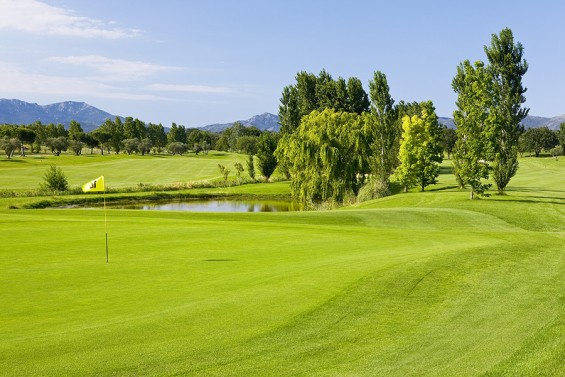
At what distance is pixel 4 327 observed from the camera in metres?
10.5

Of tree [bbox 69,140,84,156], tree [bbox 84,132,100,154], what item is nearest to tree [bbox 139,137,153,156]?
tree [bbox 84,132,100,154]

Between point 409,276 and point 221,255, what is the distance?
23.3 ft

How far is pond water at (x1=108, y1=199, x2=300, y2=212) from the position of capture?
64.1 metres

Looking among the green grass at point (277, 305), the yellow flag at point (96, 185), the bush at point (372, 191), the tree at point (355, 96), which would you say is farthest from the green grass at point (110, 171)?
the green grass at point (277, 305)

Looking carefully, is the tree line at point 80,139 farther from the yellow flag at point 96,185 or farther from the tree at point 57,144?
the yellow flag at point 96,185

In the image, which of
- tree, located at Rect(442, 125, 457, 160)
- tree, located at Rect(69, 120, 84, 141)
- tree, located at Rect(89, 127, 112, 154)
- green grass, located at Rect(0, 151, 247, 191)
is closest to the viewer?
green grass, located at Rect(0, 151, 247, 191)

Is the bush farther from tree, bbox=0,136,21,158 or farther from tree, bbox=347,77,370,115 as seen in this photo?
tree, bbox=0,136,21,158

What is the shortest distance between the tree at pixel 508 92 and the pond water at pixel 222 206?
91.5 ft

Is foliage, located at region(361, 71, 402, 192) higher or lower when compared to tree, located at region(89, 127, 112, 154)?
lower

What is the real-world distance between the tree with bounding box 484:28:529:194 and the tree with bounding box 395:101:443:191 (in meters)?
16.9

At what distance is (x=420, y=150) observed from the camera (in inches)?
2470

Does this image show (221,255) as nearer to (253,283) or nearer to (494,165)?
(253,283)

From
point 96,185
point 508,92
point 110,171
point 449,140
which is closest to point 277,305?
point 96,185

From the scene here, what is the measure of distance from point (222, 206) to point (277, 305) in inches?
2213
